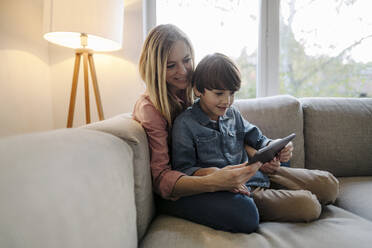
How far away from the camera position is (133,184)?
2.34ft

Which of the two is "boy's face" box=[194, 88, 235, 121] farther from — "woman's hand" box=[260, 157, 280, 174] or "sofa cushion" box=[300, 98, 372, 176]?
"sofa cushion" box=[300, 98, 372, 176]

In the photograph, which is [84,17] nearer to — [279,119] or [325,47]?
[279,119]

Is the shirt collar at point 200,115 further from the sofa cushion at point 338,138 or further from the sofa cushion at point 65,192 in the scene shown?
the sofa cushion at point 338,138

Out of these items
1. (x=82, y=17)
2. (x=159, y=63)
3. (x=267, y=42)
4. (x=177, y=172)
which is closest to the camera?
(x=177, y=172)

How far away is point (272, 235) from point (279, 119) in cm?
71

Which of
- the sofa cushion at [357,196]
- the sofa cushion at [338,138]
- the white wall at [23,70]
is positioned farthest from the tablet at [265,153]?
the white wall at [23,70]

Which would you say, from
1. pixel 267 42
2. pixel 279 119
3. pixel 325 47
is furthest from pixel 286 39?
pixel 279 119

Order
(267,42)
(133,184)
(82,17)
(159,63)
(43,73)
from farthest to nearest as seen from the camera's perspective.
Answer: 1. (267,42)
2. (43,73)
3. (82,17)
4. (159,63)
5. (133,184)

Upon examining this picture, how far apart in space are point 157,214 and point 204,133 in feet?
1.16

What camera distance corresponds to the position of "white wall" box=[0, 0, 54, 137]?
135 cm

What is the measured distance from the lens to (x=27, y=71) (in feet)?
4.94

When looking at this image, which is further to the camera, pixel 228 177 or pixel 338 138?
pixel 338 138

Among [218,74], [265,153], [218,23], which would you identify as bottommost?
[265,153]

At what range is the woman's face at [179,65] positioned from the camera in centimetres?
95
